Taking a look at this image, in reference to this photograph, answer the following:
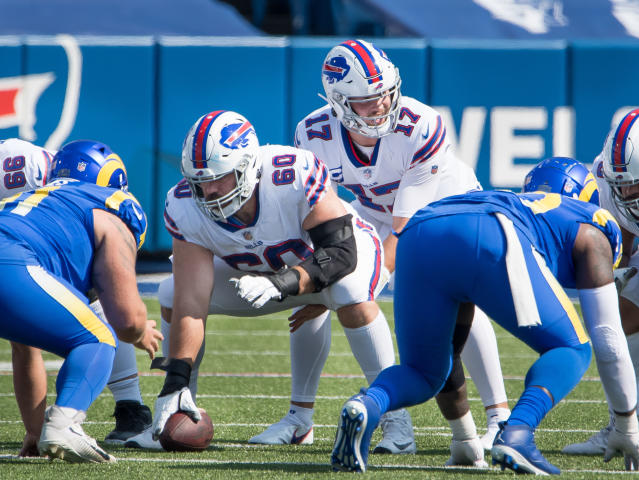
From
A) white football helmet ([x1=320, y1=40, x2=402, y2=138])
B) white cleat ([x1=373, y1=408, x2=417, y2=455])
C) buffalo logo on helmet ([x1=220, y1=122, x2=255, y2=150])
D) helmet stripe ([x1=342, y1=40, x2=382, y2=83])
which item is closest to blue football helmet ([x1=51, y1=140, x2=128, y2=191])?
buffalo logo on helmet ([x1=220, y1=122, x2=255, y2=150])

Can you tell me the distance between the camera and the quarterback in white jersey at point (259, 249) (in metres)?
3.64

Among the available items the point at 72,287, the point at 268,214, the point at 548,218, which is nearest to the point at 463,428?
the point at 548,218

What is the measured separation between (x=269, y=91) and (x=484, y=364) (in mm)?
7509

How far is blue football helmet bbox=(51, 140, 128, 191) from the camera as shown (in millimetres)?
4109

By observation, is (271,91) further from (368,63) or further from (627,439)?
(627,439)

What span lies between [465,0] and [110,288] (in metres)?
11.8

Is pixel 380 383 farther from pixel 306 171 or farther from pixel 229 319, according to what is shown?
pixel 229 319

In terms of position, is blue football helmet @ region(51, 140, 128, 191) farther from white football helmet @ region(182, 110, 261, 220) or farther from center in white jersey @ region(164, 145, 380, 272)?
white football helmet @ region(182, 110, 261, 220)

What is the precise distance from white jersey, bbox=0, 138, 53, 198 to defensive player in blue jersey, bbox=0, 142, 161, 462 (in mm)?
920

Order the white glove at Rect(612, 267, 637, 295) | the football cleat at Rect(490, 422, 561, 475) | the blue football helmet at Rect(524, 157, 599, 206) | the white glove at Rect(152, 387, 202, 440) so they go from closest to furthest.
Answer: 1. the football cleat at Rect(490, 422, 561, 475)
2. the white glove at Rect(152, 387, 202, 440)
3. the white glove at Rect(612, 267, 637, 295)
4. the blue football helmet at Rect(524, 157, 599, 206)

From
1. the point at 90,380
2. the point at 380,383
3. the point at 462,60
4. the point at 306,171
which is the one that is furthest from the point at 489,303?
the point at 462,60

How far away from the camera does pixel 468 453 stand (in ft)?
11.2

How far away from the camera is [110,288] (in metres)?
3.49

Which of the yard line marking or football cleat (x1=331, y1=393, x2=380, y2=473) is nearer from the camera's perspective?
football cleat (x1=331, y1=393, x2=380, y2=473)
